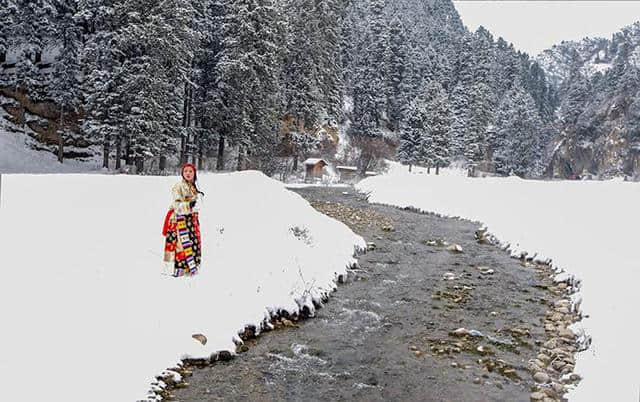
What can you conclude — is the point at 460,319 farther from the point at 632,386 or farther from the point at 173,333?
the point at 173,333

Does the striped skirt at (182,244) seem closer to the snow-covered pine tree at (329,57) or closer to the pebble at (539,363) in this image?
the pebble at (539,363)

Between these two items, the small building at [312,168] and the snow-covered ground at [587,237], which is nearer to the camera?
the snow-covered ground at [587,237]

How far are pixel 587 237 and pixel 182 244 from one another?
1369 cm

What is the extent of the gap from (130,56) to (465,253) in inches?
1017

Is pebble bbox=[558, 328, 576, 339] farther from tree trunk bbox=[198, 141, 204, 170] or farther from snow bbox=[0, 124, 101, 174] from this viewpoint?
tree trunk bbox=[198, 141, 204, 170]

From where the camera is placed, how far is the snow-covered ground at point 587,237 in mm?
7645

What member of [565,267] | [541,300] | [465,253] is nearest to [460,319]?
[541,300]

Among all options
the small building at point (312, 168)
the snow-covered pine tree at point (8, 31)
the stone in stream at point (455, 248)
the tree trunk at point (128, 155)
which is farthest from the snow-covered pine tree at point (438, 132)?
the snow-covered pine tree at point (8, 31)

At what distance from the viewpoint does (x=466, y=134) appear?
247ft

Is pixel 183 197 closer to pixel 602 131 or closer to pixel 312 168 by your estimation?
pixel 312 168

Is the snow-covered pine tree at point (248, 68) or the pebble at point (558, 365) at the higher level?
the snow-covered pine tree at point (248, 68)

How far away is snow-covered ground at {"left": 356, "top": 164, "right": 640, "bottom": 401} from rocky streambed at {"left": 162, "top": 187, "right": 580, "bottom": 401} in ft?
1.86

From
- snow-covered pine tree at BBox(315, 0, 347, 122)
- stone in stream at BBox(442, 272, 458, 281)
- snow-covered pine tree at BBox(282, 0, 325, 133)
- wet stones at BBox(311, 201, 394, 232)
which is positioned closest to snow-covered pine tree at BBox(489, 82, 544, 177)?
snow-covered pine tree at BBox(315, 0, 347, 122)

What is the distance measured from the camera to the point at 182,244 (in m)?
9.38
